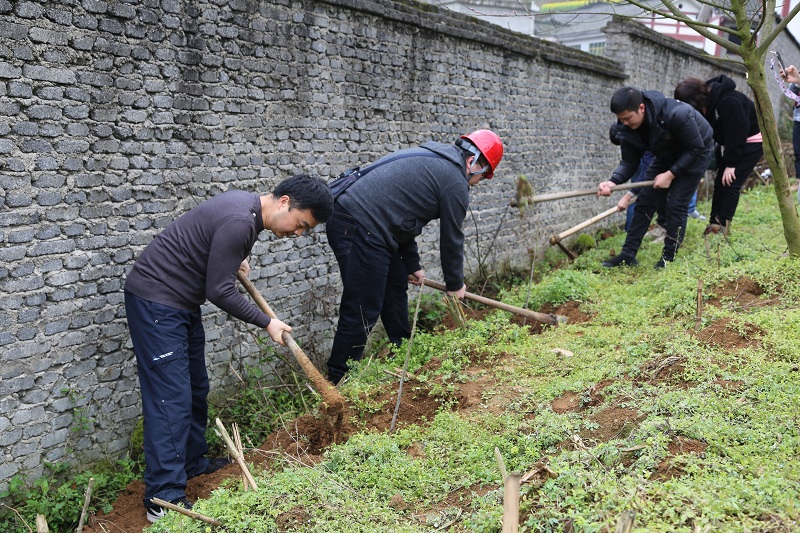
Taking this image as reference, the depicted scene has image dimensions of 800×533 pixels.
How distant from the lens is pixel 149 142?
14.2 feet

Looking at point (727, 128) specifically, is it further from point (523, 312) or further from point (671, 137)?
point (523, 312)

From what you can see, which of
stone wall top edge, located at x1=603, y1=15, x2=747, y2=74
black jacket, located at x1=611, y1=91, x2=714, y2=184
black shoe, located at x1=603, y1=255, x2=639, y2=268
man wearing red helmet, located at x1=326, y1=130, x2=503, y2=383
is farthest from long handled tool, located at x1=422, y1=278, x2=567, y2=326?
stone wall top edge, located at x1=603, y1=15, x2=747, y2=74

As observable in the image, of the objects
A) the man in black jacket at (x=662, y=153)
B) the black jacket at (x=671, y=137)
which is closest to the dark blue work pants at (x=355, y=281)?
the man in black jacket at (x=662, y=153)

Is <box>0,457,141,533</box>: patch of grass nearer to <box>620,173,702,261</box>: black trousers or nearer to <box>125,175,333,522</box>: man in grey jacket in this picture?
<box>125,175,333,522</box>: man in grey jacket

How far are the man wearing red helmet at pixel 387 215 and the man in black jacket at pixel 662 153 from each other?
8.37 ft

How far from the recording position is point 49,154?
3.78 metres

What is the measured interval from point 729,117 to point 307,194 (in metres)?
5.91

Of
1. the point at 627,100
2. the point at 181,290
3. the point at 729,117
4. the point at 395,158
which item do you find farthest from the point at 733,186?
the point at 181,290

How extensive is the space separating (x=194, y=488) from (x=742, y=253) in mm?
A: 5714

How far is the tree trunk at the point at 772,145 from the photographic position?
5152 millimetres

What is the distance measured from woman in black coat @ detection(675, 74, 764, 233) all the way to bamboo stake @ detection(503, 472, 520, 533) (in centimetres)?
654

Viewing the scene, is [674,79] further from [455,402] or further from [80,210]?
[80,210]

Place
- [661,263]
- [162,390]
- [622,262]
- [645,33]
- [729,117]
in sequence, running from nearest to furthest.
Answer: [162,390], [661,263], [729,117], [622,262], [645,33]

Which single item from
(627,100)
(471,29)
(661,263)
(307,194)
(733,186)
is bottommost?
(661,263)
